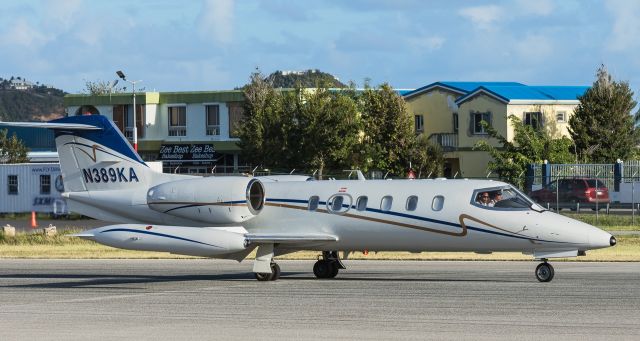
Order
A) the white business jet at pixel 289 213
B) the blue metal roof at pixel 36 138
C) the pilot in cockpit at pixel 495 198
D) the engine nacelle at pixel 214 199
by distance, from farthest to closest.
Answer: the blue metal roof at pixel 36 138 < the engine nacelle at pixel 214 199 < the pilot in cockpit at pixel 495 198 < the white business jet at pixel 289 213

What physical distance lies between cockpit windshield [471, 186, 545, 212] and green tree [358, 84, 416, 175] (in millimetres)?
43737

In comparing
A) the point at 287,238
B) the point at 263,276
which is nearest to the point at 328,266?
the point at 263,276

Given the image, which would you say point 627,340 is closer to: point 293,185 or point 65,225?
point 293,185

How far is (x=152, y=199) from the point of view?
28.5 m

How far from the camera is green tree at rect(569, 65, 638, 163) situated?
70.4 metres

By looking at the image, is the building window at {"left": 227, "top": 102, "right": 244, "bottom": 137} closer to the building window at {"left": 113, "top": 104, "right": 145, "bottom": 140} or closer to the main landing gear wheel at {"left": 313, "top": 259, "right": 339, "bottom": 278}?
the building window at {"left": 113, "top": 104, "right": 145, "bottom": 140}

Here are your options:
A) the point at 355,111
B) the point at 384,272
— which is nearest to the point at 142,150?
the point at 355,111

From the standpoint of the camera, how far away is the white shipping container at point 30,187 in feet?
206

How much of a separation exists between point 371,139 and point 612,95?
45.6ft

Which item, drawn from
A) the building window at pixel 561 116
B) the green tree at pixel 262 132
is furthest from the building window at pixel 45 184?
the building window at pixel 561 116

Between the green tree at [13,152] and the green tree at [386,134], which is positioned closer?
the green tree at [386,134]

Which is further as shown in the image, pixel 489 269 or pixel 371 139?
pixel 371 139

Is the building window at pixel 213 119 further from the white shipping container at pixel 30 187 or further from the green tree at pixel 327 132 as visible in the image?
the white shipping container at pixel 30 187

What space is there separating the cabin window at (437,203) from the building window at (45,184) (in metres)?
40.2
